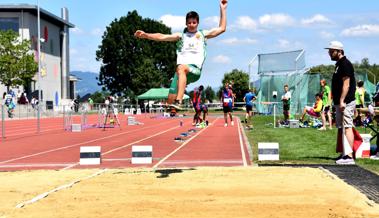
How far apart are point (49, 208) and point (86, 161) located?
5.00 metres

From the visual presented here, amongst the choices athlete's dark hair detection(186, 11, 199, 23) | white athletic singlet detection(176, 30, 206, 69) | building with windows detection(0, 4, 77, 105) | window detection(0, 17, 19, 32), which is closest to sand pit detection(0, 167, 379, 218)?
white athletic singlet detection(176, 30, 206, 69)

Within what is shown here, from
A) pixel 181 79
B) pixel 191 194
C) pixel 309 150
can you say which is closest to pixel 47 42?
pixel 309 150

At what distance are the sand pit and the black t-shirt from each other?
2186 millimetres

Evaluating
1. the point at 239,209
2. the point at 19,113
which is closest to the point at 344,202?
the point at 239,209

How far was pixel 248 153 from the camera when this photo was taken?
12992mm

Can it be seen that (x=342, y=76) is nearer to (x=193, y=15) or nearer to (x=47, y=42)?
(x=193, y=15)

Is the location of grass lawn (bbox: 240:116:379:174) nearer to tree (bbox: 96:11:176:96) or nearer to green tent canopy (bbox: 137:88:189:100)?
green tent canopy (bbox: 137:88:189:100)

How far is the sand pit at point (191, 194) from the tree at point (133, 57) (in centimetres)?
6498

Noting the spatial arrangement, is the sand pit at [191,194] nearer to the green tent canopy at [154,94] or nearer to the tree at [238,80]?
the green tent canopy at [154,94]

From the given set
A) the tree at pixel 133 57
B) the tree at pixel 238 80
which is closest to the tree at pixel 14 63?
the tree at pixel 133 57

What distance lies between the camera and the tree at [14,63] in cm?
5631

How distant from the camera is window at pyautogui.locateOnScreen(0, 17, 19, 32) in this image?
73.6 meters

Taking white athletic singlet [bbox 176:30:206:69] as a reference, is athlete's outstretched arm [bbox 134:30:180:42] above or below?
above

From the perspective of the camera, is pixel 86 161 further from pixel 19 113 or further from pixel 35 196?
pixel 19 113
